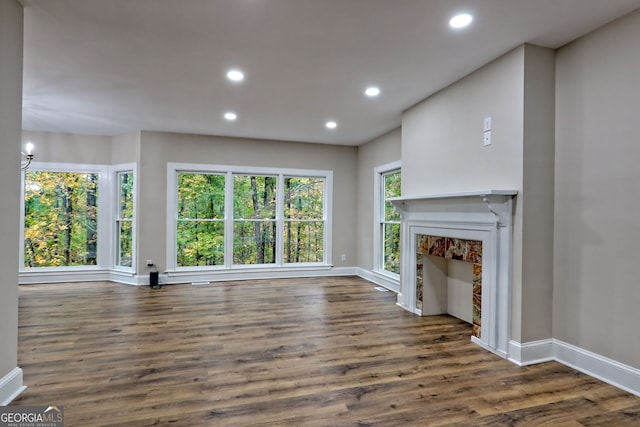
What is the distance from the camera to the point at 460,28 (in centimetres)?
260

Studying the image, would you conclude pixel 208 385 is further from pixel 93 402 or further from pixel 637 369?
pixel 637 369

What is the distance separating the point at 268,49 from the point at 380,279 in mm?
4190

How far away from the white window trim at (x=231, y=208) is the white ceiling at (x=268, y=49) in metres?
1.46

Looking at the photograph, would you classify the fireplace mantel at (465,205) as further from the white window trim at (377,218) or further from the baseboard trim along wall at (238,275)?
the baseboard trim along wall at (238,275)

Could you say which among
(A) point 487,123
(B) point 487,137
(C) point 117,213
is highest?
(A) point 487,123

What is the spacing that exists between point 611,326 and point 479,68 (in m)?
2.45

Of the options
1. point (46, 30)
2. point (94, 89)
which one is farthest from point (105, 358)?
point (94, 89)

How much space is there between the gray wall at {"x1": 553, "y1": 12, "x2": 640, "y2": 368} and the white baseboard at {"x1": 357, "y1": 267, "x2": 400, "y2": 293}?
2637 millimetres

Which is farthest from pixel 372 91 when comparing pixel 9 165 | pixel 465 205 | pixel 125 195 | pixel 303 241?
pixel 125 195

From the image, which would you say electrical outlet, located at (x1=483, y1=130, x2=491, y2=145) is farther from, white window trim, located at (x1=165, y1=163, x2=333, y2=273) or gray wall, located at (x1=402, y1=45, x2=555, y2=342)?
white window trim, located at (x1=165, y1=163, x2=333, y2=273)

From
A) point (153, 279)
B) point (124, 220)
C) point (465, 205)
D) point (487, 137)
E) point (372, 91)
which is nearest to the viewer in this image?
point (487, 137)

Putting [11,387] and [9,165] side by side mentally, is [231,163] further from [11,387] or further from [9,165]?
[11,387]

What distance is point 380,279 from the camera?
587 cm

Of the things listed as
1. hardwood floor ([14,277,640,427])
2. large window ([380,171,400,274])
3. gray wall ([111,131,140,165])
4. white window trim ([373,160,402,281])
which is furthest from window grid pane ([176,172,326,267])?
hardwood floor ([14,277,640,427])
